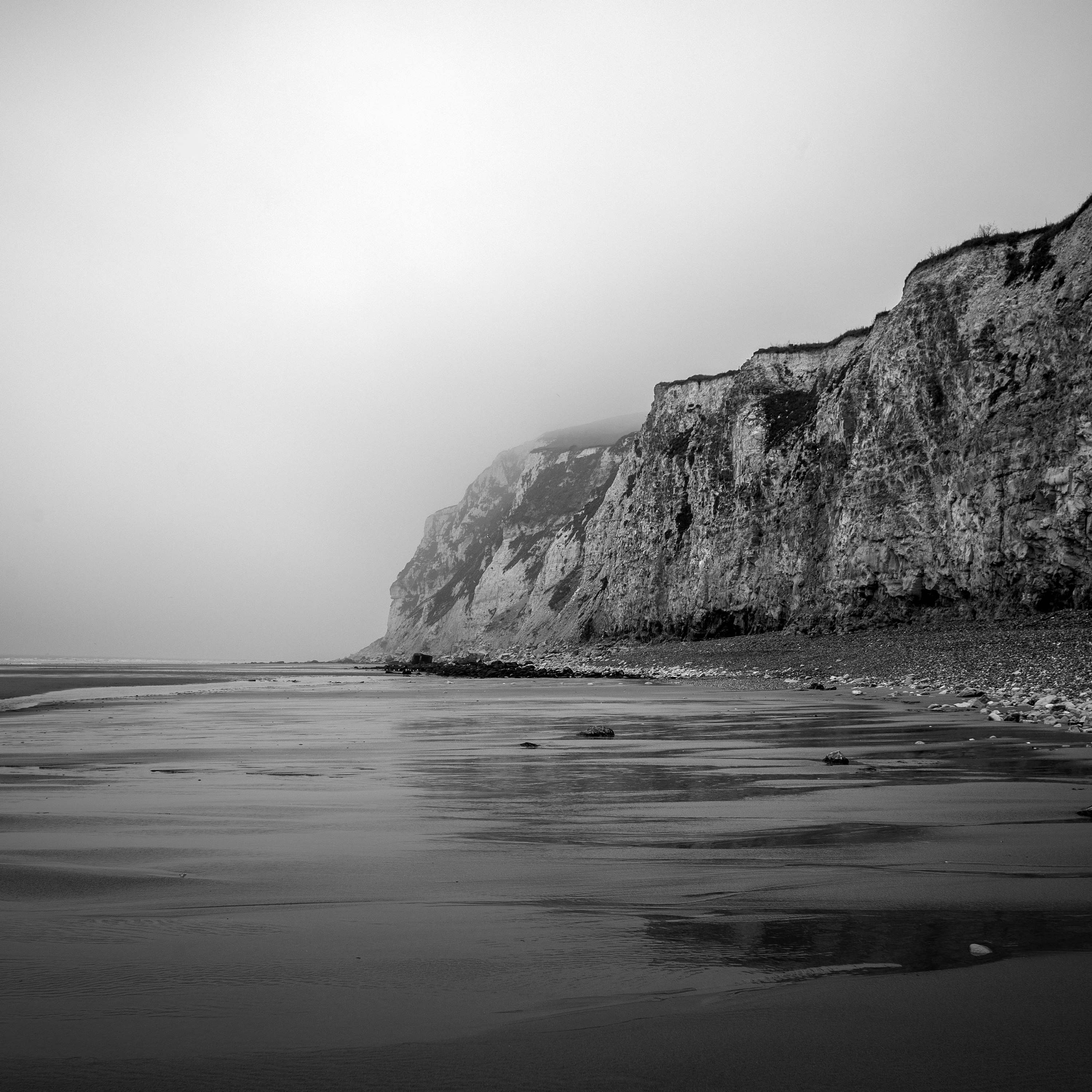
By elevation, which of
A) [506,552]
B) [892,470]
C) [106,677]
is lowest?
[106,677]

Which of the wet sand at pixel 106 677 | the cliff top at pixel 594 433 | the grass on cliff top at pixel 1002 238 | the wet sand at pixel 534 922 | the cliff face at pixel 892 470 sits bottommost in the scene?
the wet sand at pixel 106 677

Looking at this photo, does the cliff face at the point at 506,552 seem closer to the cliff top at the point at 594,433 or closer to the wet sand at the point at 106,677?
the cliff top at the point at 594,433

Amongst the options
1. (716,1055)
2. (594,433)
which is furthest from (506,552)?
(716,1055)

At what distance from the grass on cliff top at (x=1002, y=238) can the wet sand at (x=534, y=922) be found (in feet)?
108

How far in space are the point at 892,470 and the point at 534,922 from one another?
39498mm

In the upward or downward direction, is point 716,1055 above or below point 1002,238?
below

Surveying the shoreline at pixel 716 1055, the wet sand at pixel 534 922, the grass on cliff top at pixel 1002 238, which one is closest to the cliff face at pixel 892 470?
the grass on cliff top at pixel 1002 238

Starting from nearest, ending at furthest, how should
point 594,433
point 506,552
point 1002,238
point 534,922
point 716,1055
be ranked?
point 716,1055
point 534,922
point 1002,238
point 506,552
point 594,433

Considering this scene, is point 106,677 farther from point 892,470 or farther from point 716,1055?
point 716,1055

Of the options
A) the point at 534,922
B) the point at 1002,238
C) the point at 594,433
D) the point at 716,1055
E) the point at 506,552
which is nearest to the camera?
the point at 716,1055

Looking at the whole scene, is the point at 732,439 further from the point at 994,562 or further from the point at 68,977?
the point at 68,977

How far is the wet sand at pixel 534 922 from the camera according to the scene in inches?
95.9

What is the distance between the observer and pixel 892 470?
39531 millimetres

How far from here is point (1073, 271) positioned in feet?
102
